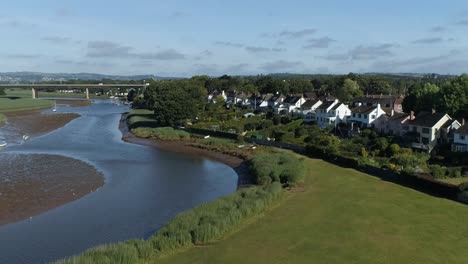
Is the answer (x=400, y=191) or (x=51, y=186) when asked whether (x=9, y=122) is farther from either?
(x=400, y=191)

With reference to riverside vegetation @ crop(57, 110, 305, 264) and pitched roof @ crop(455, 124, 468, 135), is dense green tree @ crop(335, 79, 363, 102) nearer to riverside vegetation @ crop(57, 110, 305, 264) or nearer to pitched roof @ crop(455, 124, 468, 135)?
pitched roof @ crop(455, 124, 468, 135)

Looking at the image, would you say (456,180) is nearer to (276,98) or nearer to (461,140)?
(461,140)

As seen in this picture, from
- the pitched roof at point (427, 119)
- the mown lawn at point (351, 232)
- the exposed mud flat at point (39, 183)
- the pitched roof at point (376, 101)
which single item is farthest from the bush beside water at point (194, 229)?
the pitched roof at point (376, 101)

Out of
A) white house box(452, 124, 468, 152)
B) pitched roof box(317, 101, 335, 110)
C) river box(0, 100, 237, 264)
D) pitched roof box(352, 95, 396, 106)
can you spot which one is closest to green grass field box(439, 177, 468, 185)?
white house box(452, 124, 468, 152)

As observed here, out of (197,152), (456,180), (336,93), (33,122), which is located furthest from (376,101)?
(33,122)

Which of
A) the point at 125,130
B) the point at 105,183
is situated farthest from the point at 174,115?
the point at 105,183

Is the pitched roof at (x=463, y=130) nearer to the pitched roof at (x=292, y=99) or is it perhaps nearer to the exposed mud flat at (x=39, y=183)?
the exposed mud flat at (x=39, y=183)
